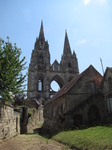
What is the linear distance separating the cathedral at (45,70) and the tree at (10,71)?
3713cm

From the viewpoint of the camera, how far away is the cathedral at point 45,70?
161 ft

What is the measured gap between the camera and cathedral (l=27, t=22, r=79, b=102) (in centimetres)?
4903

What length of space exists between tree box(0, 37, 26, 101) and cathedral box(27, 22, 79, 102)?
37126 mm

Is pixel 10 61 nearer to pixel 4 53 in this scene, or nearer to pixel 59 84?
pixel 4 53

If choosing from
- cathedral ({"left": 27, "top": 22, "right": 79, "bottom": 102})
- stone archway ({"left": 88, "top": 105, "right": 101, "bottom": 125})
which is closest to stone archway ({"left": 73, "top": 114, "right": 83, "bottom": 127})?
stone archway ({"left": 88, "top": 105, "right": 101, "bottom": 125})

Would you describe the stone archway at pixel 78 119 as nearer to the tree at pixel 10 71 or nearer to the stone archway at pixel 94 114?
the stone archway at pixel 94 114

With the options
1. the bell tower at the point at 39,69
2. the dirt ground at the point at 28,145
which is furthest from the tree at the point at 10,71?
the bell tower at the point at 39,69

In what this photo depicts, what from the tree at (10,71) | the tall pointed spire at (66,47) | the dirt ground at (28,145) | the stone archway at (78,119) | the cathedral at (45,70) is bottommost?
the dirt ground at (28,145)

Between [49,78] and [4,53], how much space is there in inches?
1700

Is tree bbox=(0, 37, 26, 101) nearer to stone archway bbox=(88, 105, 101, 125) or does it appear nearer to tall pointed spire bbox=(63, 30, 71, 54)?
stone archway bbox=(88, 105, 101, 125)

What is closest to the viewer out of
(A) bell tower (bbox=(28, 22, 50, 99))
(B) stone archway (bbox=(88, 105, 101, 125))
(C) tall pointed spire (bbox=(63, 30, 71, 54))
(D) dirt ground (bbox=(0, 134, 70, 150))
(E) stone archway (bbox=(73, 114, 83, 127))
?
(D) dirt ground (bbox=(0, 134, 70, 150))

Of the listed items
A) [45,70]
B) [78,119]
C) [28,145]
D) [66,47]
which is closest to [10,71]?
[28,145]

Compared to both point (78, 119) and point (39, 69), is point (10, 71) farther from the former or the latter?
point (39, 69)

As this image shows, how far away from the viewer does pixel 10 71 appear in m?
8.62
